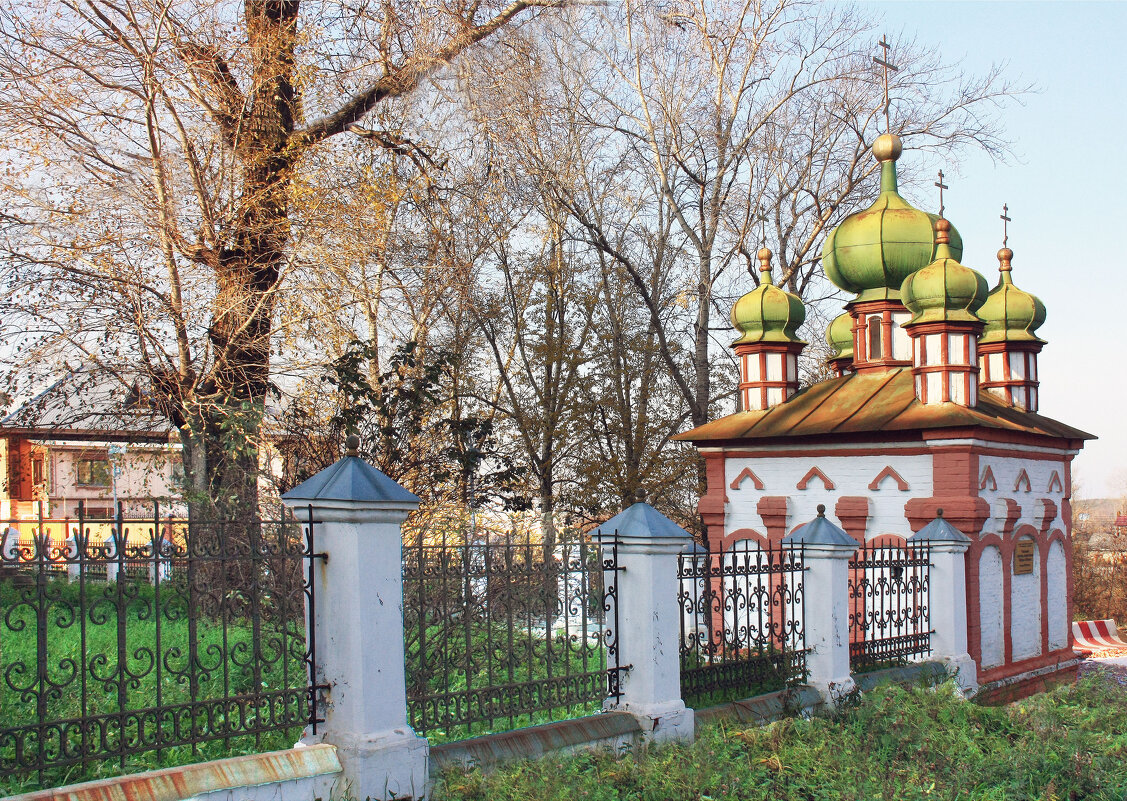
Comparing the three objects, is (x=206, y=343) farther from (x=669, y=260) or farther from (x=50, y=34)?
(x=669, y=260)

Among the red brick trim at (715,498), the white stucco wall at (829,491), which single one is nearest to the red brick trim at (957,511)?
the white stucco wall at (829,491)

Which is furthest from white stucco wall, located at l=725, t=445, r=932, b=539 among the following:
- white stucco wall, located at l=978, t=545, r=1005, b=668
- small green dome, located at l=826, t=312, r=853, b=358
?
small green dome, located at l=826, t=312, r=853, b=358

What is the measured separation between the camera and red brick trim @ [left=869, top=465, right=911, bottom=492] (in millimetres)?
11945

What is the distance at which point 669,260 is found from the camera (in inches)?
861

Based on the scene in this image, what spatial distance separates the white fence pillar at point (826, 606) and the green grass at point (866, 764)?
71 centimetres

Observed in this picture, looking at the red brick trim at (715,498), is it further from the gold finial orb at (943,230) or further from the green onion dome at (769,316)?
the gold finial orb at (943,230)

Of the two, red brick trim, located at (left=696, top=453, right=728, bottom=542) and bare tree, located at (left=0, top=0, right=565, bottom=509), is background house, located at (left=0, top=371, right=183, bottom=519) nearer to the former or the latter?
bare tree, located at (left=0, top=0, right=565, bottom=509)

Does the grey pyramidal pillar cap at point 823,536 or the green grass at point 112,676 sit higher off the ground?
the grey pyramidal pillar cap at point 823,536

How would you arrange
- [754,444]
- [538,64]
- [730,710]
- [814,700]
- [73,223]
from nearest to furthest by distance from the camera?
[730,710], [814,700], [73,223], [754,444], [538,64]

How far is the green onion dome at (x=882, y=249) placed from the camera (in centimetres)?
1414

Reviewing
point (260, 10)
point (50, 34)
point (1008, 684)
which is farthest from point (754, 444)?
point (50, 34)

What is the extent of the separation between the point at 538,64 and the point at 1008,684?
9.94 m

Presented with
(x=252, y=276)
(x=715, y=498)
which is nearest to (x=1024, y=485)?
(x=715, y=498)

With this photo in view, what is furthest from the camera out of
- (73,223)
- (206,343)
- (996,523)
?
(996,523)
